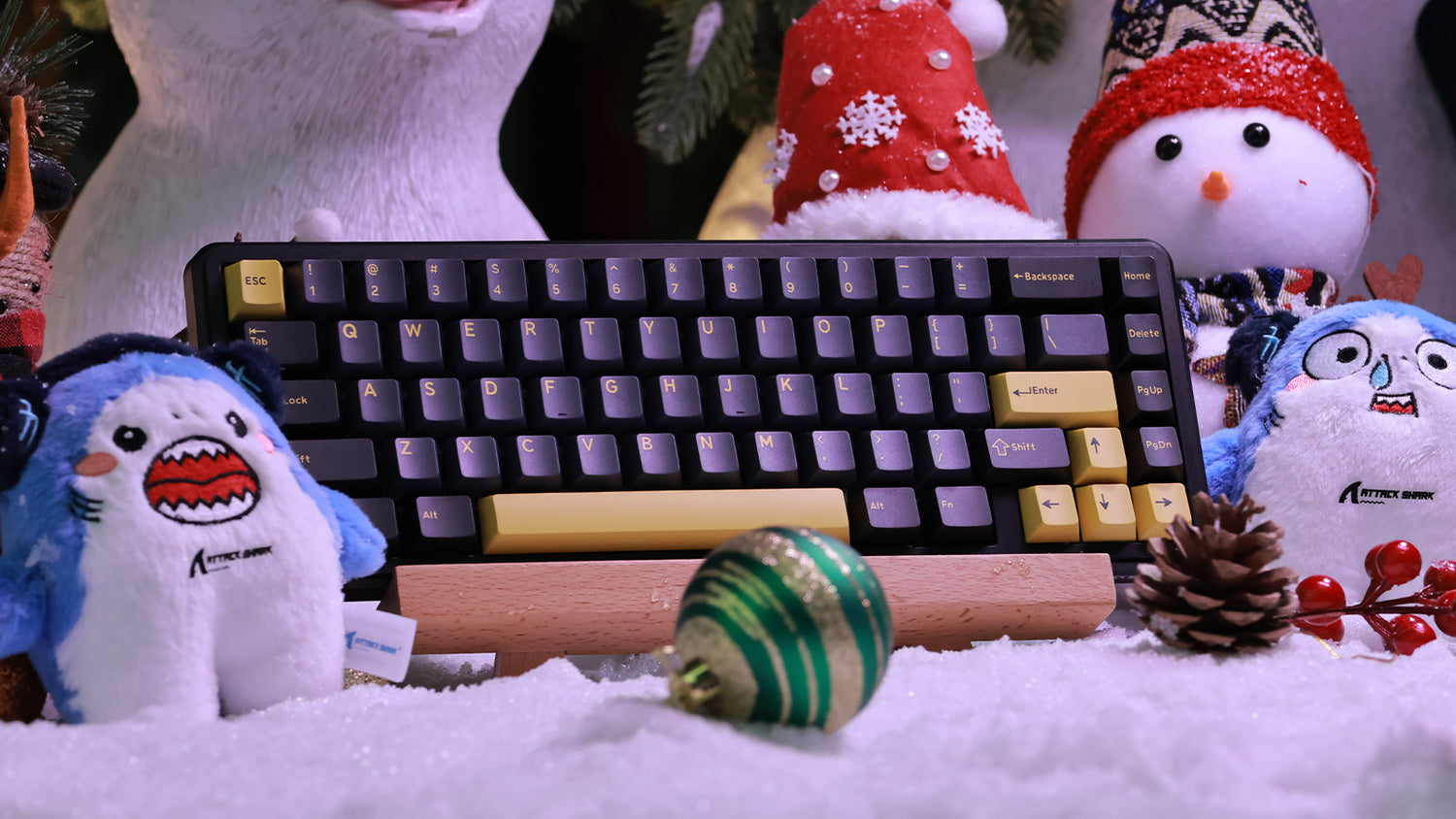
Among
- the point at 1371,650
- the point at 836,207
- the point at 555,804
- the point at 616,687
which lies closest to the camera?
the point at 555,804

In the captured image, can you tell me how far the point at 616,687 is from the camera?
48 centimetres

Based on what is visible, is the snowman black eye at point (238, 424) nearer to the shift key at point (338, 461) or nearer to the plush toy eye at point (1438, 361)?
the shift key at point (338, 461)

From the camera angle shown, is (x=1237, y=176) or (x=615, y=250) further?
(x=1237, y=176)

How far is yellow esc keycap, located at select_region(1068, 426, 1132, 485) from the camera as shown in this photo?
64 cm

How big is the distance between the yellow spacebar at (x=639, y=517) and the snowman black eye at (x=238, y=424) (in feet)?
0.47

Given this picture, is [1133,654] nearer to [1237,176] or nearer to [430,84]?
[1237,176]

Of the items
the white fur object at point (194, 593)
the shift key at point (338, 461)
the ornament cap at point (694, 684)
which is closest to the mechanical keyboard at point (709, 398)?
the shift key at point (338, 461)

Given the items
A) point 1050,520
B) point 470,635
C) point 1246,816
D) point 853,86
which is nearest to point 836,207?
point 853,86

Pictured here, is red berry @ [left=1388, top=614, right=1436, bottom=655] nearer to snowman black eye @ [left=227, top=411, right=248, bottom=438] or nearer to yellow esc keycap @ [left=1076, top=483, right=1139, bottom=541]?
yellow esc keycap @ [left=1076, top=483, right=1139, bottom=541]

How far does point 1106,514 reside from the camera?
2.07 feet

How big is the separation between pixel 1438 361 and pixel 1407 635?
6.0 inches

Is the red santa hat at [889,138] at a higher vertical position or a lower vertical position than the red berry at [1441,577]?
higher

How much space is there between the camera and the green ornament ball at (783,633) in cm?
35

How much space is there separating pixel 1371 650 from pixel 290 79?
70 centimetres
